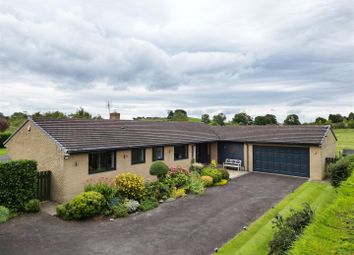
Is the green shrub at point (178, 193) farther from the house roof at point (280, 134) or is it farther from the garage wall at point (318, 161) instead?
the garage wall at point (318, 161)

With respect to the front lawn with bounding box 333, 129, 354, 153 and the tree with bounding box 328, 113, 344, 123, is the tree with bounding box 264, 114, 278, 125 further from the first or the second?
the tree with bounding box 328, 113, 344, 123

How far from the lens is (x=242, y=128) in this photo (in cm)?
3083

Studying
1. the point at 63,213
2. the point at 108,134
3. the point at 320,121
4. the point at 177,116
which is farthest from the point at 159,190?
the point at 320,121

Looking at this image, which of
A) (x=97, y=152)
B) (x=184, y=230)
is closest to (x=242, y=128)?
(x=97, y=152)

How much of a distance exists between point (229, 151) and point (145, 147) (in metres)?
11.8

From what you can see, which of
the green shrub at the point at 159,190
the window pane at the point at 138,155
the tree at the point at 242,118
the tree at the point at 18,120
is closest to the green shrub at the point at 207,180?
the green shrub at the point at 159,190

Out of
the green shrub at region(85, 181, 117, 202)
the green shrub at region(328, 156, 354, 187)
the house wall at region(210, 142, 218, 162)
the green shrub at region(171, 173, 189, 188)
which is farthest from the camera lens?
the house wall at region(210, 142, 218, 162)

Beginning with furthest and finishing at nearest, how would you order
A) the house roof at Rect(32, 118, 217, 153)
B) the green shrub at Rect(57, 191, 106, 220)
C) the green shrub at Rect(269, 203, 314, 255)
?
1. the house roof at Rect(32, 118, 217, 153)
2. the green shrub at Rect(57, 191, 106, 220)
3. the green shrub at Rect(269, 203, 314, 255)

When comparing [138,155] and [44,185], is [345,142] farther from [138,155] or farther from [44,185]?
[44,185]

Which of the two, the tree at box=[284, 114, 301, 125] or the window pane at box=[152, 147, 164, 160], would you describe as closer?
the window pane at box=[152, 147, 164, 160]

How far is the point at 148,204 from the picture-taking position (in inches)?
577

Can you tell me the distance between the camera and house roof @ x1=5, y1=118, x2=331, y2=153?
1647 cm

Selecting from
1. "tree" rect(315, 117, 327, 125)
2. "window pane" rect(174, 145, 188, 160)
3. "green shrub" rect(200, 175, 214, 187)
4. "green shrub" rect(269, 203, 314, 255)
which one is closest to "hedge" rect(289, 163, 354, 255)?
"green shrub" rect(269, 203, 314, 255)

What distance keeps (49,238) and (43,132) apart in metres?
7.60
